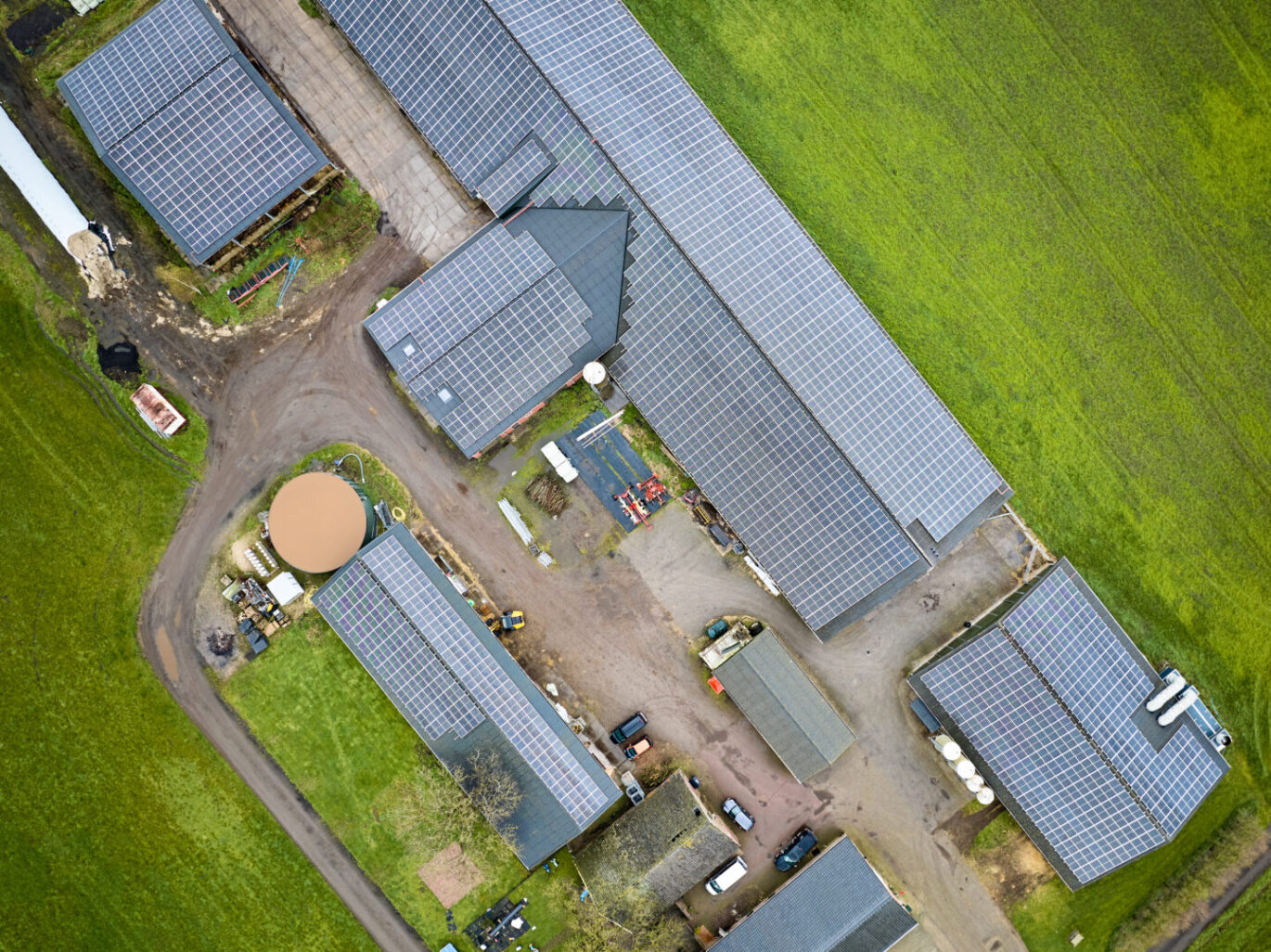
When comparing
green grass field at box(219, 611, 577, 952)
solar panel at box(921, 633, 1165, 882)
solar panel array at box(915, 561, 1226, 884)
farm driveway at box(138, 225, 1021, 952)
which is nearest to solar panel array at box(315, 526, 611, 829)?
green grass field at box(219, 611, 577, 952)

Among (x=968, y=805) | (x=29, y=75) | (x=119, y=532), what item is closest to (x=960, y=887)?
(x=968, y=805)

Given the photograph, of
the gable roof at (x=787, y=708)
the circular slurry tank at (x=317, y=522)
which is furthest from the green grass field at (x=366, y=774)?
the gable roof at (x=787, y=708)

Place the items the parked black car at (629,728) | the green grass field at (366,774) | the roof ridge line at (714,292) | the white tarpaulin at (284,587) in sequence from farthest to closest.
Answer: the green grass field at (366,774) < the parked black car at (629,728) < the white tarpaulin at (284,587) < the roof ridge line at (714,292)

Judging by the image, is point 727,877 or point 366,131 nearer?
point 727,877

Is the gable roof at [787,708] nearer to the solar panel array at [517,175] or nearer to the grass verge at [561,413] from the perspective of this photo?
the grass verge at [561,413]

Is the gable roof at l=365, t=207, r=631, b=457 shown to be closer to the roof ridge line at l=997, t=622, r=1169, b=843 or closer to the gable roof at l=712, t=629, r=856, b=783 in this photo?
the gable roof at l=712, t=629, r=856, b=783

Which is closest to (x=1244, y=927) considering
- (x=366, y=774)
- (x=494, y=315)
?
(x=366, y=774)

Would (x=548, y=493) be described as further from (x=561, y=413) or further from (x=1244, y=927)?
(x=1244, y=927)
